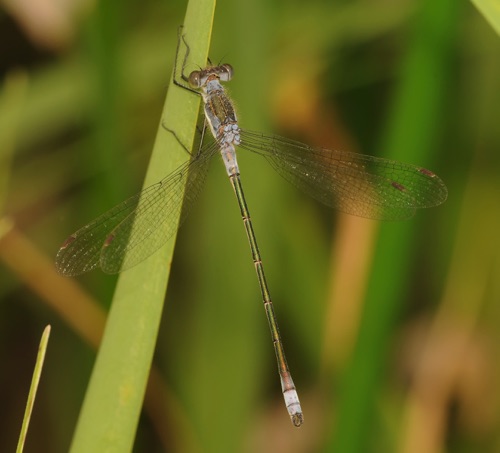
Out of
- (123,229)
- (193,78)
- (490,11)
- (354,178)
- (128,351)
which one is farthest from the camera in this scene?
(354,178)

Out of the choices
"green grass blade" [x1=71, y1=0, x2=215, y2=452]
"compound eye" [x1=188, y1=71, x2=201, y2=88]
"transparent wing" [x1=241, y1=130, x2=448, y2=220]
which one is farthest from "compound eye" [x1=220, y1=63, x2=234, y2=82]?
"green grass blade" [x1=71, y1=0, x2=215, y2=452]

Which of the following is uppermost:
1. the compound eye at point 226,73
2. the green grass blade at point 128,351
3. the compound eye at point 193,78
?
the compound eye at point 226,73

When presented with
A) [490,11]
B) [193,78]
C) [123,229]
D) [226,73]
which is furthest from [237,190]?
[490,11]

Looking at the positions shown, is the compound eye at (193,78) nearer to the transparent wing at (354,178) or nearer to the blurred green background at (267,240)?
the blurred green background at (267,240)

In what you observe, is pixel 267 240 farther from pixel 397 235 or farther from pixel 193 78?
pixel 193 78

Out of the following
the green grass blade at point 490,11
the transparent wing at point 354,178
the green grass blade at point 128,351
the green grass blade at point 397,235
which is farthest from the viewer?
the transparent wing at point 354,178

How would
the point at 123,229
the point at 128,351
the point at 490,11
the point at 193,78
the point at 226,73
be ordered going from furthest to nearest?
the point at 226,73, the point at 123,229, the point at 193,78, the point at 490,11, the point at 128,351

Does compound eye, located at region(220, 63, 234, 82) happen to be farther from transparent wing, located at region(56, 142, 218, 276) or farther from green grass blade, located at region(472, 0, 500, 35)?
green grass blade, located at region(472, 0, 500, 35)

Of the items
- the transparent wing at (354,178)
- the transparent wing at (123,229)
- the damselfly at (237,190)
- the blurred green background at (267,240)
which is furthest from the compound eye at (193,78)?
the transparent wing at (354,178)
